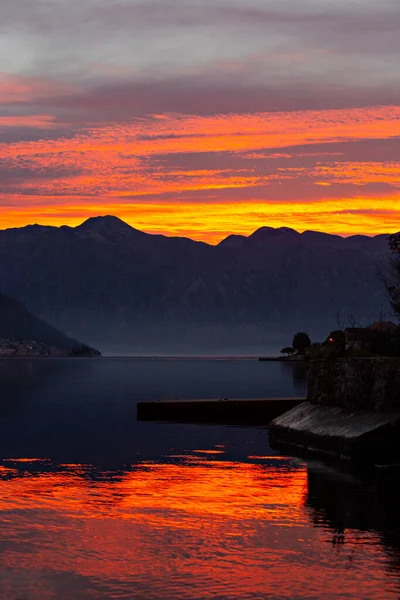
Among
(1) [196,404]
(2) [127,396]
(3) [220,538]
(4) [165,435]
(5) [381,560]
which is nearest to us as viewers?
(5) [381,560]

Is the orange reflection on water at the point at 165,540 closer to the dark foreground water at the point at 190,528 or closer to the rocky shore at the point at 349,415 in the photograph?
the dark foreground water at the point at 190,528

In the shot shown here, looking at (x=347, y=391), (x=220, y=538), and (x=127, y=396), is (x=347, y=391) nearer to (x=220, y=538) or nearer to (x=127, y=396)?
(x=220, y=538)

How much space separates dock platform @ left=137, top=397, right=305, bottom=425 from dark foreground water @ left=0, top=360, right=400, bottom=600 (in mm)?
25131

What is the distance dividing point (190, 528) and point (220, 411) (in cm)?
5114

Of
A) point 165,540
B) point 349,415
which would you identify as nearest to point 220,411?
point 349,415

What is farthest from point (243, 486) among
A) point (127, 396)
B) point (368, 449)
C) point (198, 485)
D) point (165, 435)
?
point (127, 396)

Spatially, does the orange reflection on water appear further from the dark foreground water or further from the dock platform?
the dock platform

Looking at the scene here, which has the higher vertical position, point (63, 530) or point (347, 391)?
point (347, 391)

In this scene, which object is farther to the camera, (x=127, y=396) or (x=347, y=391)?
(x=127, y=396)

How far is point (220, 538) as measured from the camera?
2702 cm

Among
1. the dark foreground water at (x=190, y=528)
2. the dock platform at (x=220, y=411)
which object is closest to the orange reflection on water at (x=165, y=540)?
the dark foreground water at (x=190, y=528)

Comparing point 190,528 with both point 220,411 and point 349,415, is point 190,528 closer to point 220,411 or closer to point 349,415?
point 349,415

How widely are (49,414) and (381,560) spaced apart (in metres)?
67.4

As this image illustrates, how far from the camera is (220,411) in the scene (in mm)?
79500
